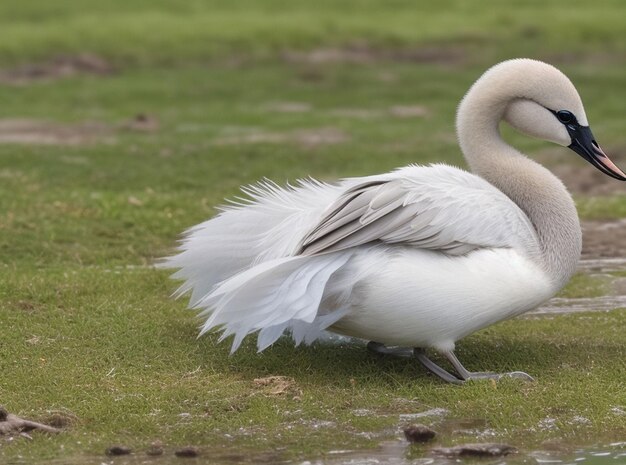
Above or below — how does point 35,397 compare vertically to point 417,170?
below

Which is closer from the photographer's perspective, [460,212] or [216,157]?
[460,212]

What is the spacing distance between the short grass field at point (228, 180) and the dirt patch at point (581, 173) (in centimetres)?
4

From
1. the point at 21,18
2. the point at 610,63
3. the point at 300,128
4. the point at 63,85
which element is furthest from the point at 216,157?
the point at 21,18

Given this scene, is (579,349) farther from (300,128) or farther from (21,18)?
(21,18)

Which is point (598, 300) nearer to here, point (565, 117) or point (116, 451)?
point (565, 117)

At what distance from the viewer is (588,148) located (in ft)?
20.8

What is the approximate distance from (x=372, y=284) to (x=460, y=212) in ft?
1.73

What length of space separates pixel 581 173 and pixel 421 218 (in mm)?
6012

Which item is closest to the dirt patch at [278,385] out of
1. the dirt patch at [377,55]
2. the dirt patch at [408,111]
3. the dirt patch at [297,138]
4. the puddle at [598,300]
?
the puddle at [598,300]

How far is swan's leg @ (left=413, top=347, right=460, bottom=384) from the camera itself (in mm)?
5805

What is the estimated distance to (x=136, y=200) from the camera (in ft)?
31.6

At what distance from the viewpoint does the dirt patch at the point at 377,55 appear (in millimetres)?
18781

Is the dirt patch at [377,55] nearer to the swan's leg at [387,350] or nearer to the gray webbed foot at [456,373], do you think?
the swan's leg at [387,350]

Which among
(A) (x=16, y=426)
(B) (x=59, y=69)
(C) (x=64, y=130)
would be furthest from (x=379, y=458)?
(B) (x=59, y=69)
